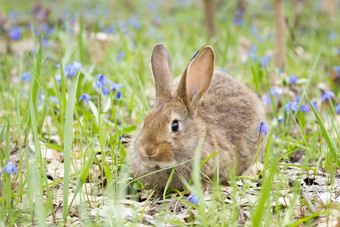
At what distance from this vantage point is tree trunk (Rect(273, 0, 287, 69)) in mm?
6316

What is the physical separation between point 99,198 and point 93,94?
6.92ft

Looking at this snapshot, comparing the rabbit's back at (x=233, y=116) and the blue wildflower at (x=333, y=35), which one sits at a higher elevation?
the blue wildflower at (x=333, y=35)

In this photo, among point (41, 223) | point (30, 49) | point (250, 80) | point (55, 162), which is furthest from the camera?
point (30, 49)

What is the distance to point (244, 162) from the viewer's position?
402cm

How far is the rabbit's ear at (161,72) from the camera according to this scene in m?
3.67

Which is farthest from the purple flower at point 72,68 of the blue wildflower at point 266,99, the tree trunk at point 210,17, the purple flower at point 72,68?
the tree trunk at point 210,17

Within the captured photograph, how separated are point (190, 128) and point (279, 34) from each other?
3606 mm

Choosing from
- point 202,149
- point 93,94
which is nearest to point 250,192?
point 202,149

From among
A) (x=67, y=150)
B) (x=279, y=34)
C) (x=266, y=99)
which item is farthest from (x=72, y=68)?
(x=279, y=34)

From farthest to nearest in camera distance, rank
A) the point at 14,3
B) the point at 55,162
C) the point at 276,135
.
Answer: the point at 14,3 < the point at 276,135 < the point at 55,162

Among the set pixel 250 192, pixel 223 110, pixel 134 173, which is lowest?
pixel 250 192

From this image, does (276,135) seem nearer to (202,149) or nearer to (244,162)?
(244,162)

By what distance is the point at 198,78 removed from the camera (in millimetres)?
3639

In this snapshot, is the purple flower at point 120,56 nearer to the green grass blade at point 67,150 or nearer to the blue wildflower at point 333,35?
the green grass blade at point 67,150
